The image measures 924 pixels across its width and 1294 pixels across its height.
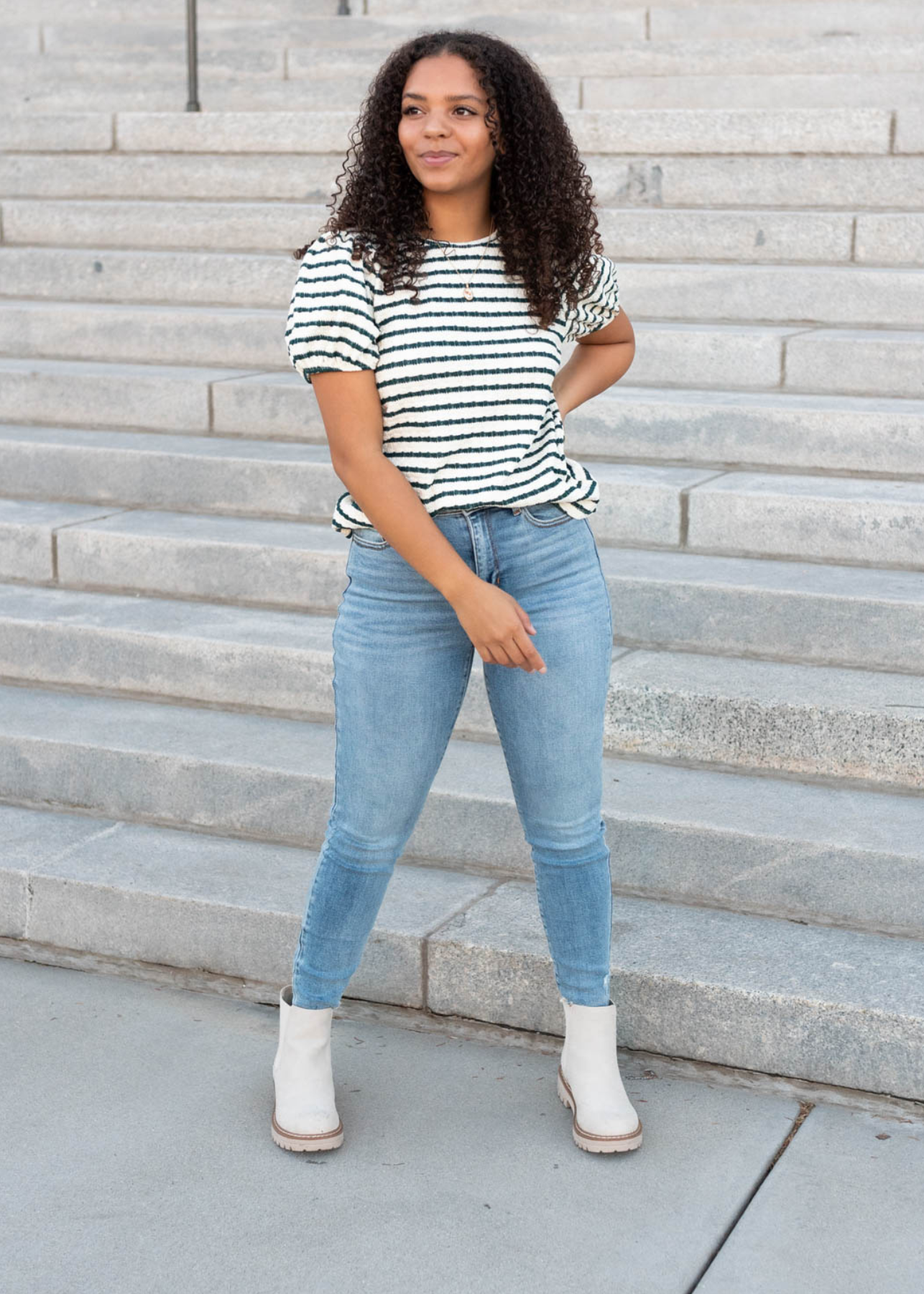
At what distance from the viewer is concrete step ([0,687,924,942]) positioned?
3303mm

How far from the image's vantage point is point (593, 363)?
2818mm

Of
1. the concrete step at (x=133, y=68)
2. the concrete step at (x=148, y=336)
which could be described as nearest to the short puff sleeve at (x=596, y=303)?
the concrete step at (x=148, y=336)

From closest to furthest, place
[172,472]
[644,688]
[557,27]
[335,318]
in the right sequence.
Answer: [335,318] < [644,688] < [172,472] < [557,27]

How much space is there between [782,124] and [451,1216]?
483cm

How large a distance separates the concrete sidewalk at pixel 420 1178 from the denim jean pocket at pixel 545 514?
3.78 ft

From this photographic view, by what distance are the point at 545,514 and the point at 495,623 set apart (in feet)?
0.77

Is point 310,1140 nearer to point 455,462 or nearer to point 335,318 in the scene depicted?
point 455,462

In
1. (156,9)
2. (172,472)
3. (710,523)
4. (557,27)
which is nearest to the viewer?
(710,523)

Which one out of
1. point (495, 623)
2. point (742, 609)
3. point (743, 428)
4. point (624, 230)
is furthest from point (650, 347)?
point (495, 623)

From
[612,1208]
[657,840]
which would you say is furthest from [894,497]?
[612,1208]

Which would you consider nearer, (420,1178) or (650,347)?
(420,1178)

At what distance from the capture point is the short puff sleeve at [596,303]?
261 cm

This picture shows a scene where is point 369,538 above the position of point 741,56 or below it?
below

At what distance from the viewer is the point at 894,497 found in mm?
4320
